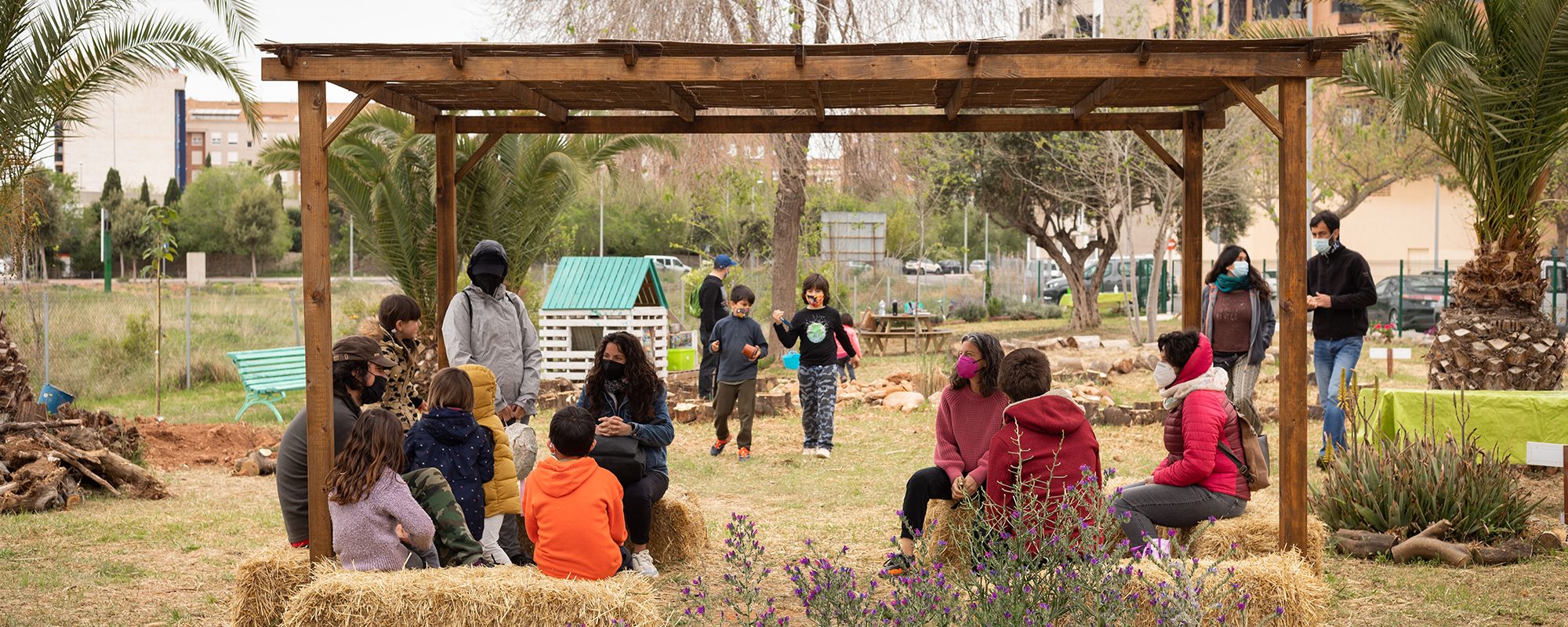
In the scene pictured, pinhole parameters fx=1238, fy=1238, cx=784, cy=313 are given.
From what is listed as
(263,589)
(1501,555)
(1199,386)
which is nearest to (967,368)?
(1199,386)

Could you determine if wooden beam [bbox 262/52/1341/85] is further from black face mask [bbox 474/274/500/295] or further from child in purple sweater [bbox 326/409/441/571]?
child in purple sweater [bbox 326/409/441/571]

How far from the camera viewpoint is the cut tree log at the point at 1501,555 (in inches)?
250

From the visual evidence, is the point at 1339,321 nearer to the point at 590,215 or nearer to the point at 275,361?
the point at 275,361

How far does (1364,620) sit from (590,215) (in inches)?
2097

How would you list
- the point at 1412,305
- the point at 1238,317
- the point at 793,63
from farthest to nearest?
the point at 1412,305 → the point at 1238,317 → the point at 793,63

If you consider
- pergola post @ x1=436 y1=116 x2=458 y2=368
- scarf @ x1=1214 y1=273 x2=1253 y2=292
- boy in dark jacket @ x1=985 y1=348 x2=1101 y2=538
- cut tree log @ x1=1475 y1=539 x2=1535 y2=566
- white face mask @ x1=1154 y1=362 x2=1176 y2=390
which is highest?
pergola post @ x1=436 y1=116 x2=458 y2=368

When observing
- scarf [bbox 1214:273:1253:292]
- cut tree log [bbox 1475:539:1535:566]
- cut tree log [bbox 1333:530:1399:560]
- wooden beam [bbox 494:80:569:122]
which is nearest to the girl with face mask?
scarf [bbox 1214:273:1253:292]

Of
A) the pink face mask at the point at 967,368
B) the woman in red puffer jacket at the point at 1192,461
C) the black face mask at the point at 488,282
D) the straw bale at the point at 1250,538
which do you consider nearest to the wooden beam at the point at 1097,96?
the woman in red puffer jacket at the point at 1192,461

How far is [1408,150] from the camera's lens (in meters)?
32.1

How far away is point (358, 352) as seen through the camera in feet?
17.9

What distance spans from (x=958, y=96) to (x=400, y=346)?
3.17m

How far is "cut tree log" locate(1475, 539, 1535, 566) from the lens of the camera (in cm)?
635

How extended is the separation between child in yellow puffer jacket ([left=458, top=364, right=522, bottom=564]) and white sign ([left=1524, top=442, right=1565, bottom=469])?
6.21 m

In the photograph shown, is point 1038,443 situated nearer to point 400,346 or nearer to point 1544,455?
point 400,346
